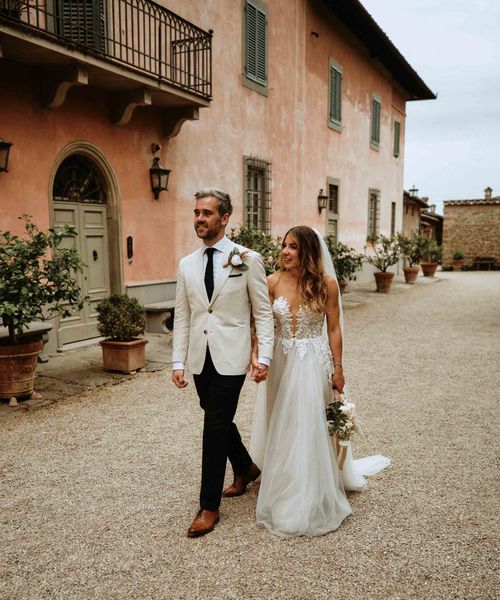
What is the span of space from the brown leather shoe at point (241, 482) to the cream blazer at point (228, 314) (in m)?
0.82

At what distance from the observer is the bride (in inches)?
117

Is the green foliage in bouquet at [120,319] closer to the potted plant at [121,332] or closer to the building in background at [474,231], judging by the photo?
the potted plant at [121,332]

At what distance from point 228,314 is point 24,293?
2.73m

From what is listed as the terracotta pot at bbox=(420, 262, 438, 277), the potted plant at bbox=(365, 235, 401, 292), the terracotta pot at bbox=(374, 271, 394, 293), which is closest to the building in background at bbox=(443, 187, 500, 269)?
the terracotta pot at bbox=(420, 262, 438, 277)

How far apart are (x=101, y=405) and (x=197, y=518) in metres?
2.57

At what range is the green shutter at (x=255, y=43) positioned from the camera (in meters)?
11.0

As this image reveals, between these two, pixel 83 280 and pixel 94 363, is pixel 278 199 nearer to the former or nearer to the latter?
pixel 83 280

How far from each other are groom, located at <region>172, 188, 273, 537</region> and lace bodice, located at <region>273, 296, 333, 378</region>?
0.20 meters

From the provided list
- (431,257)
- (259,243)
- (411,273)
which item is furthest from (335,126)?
(431,257)

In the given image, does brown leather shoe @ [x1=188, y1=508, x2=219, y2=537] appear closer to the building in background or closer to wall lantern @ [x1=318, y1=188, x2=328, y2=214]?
wall lantern @ [x1=318, y1=188, x2=328, y2=214]

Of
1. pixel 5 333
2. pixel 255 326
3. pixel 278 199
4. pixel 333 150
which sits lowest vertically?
pixel 5 333

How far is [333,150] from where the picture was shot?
15.8 meters

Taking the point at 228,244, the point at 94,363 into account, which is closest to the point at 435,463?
the point at 228,244

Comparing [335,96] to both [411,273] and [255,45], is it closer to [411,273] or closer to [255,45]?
[255,45]
